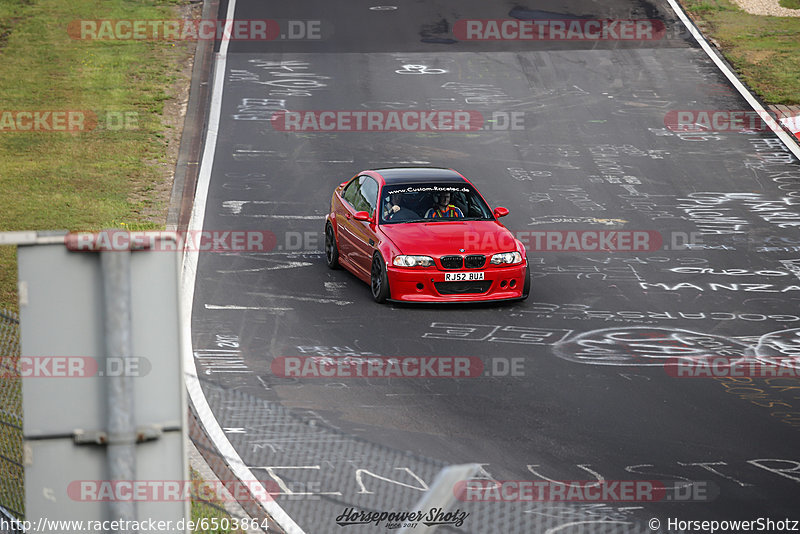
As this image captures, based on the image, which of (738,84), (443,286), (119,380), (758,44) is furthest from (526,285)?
(758,44)

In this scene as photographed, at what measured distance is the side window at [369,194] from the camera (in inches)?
608

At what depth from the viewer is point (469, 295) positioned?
14.2m

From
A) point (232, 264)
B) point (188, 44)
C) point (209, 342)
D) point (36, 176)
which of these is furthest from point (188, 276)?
point (188, 44)

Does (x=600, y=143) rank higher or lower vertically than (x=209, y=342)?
higher

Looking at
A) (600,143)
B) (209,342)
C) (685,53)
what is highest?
(685,53)

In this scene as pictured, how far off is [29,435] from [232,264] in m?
13.1

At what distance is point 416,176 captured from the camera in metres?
15.9

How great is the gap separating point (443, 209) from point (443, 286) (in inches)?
66.5

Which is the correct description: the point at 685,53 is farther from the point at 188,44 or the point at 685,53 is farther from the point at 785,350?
the point at 785,350

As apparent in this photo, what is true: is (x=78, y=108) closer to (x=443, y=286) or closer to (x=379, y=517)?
(x=443, y=286)

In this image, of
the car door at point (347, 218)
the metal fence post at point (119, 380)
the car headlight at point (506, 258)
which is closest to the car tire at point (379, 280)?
the car door at point (347, 218)

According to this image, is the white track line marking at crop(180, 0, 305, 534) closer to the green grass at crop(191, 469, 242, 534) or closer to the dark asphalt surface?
the dark asphalt surface

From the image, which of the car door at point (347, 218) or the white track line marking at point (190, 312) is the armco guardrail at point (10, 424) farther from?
the car door at point (347, 218)

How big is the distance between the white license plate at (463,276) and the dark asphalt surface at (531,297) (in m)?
0.43
